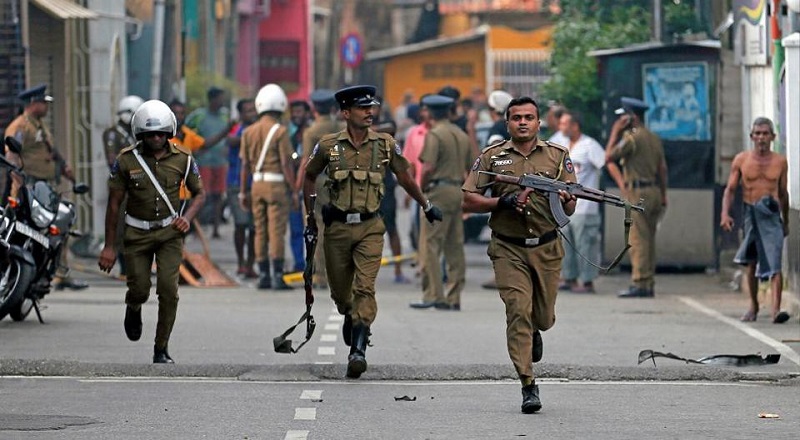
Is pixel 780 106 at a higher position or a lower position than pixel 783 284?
higher

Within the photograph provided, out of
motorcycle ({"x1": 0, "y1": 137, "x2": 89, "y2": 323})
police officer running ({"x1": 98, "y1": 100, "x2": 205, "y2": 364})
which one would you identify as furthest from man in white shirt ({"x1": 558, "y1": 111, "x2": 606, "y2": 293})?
police officer running ({"x1": 98, "y1": 100, "x2": 205, "y2": 364})

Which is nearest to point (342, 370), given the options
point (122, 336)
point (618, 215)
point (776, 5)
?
point (122, 336)

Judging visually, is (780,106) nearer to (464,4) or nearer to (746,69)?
(746,69)

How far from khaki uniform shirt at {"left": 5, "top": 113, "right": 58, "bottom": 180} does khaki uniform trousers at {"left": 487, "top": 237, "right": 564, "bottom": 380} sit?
7926mm

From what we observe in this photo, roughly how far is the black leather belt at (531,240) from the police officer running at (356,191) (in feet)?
5.25

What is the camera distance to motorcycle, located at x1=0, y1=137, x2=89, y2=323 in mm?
14289

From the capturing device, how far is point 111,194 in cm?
1249

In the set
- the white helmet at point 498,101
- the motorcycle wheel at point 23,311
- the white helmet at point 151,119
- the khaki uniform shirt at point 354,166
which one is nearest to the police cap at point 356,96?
the khaki uniform shirt at point 354,166

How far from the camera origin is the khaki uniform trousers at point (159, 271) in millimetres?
12523

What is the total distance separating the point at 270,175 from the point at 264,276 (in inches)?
40.6

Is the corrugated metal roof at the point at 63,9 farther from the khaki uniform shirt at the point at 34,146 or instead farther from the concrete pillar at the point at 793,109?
the concrete pillar at the point at 793,109

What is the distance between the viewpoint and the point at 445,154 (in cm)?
1723

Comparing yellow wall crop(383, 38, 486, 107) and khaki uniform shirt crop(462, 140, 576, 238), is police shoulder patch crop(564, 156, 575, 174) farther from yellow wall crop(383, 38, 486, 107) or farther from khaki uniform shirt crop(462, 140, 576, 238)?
yellow wall crop(383, 38, 486, 107)

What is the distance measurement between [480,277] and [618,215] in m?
1.88
